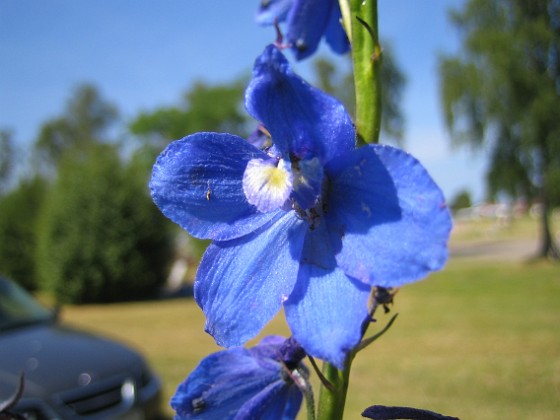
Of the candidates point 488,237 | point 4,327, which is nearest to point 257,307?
point 4,327

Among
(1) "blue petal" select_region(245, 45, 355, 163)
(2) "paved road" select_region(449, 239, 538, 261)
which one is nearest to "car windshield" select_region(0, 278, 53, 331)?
(1) "blue petal" select_region(245, 45, 355, 163)

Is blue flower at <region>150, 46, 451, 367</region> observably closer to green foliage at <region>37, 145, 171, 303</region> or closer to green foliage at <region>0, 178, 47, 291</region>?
green foliage at <region>37, 145, 171, 303</region>

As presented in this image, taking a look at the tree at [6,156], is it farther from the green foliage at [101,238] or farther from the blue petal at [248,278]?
the blue petal at [248,278]

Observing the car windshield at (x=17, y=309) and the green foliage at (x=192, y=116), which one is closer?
the car windshield at (x=17, y=309)

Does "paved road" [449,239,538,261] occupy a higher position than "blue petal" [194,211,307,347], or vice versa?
"blue petal" [194,211,307,347]

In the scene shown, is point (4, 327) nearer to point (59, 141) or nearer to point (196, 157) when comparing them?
point (196, 157)

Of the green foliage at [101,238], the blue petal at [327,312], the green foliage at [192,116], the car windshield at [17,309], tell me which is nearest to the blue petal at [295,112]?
the blue petal at [327,312]

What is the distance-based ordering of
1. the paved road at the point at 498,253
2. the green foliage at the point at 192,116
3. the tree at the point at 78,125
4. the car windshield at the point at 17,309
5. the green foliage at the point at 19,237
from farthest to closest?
the tree at the point at 78,125 < the green foliage at the point at 192,116 < the paved road at the point at 498,253 < the green foliage at the point at 19,237 < the car windshield at the point at 17,309
